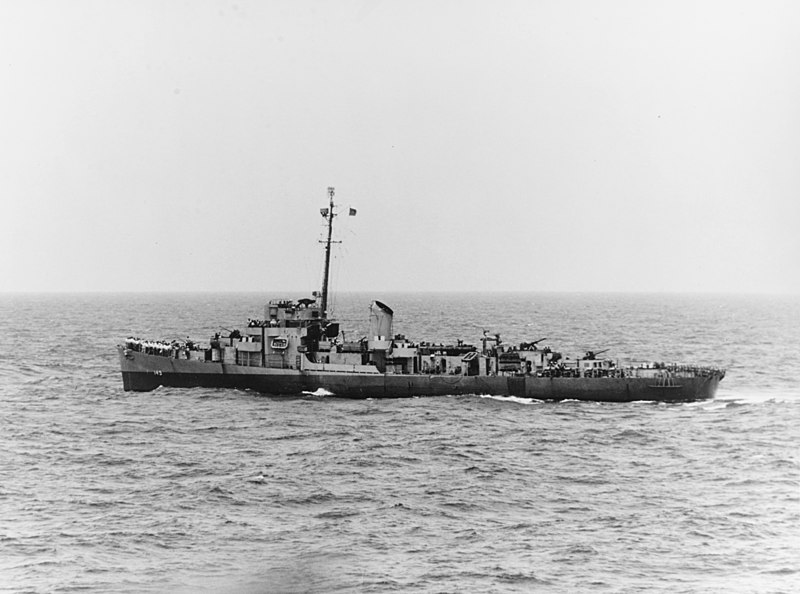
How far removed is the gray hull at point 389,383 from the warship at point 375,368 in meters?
0.06

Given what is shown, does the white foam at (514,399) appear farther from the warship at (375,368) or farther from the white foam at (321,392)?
the white foam at (321,392)

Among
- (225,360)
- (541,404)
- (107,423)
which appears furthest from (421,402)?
(107,423)

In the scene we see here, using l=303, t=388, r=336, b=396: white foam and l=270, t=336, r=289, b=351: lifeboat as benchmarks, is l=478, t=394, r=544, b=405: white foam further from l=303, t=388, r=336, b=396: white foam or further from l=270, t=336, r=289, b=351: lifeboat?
l=270, t=336, r=289, b=351: lifeboat

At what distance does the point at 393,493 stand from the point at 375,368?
993 inches

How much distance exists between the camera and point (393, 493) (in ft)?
110

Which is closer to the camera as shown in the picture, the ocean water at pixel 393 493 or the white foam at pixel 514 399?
the ocean water at pixel 393 493

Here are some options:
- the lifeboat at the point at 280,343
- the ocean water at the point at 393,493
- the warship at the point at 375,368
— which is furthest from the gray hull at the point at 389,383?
the lifeboat at the point at 280,343

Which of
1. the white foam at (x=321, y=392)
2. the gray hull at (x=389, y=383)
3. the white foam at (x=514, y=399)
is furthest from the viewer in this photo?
the white foam at (x=321, y=392)

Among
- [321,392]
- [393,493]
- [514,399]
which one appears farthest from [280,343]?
[393,493]

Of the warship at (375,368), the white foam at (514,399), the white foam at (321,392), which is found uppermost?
the warship at (375,368)

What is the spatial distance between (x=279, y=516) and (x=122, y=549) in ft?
17.7

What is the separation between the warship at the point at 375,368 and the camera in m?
56.2

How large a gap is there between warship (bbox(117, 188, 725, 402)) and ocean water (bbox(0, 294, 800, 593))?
1355mm

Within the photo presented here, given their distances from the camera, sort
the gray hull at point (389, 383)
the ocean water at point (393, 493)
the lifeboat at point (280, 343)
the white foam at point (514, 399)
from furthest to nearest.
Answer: the lifeboat at point (280, 343)
the white foam at point (514, 399)
the gray hull at point (389, 383)
the ocean water at point (393, 493)
